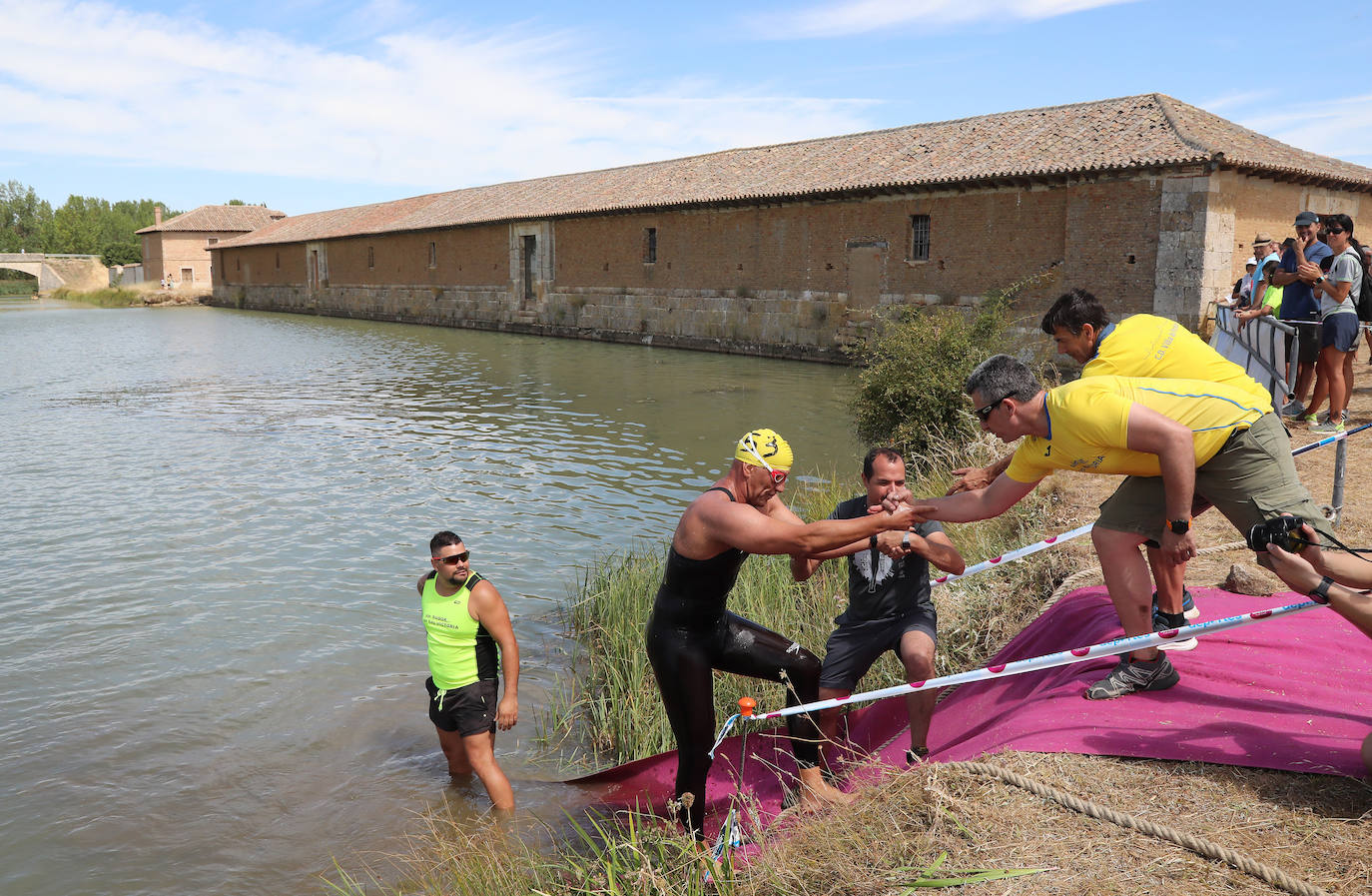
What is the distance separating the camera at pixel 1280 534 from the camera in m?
3.66

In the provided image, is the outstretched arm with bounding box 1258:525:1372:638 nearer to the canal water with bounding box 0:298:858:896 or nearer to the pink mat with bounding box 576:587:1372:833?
the pink mat with bounding box 576:587:1372:833

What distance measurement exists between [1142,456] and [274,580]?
809 cm

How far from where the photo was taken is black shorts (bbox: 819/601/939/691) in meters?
4.91

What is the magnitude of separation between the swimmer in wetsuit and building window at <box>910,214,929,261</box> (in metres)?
21.5

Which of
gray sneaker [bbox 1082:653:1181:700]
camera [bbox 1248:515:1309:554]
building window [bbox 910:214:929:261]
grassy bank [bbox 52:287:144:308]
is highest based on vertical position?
building window [bbox 910:214:929:261]

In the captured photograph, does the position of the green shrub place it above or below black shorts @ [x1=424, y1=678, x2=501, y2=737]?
above

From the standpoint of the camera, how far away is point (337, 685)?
7.42 metres

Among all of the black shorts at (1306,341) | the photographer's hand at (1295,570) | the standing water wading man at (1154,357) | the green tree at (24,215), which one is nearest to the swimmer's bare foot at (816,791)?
the standing water wading man at (1154,357)

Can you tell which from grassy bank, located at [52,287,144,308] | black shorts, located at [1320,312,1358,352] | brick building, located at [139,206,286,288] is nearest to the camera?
black shorts, located at [1320,312,1358,352]

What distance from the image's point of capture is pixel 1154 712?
163 inches

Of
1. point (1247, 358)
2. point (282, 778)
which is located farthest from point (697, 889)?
point (1247, 358)

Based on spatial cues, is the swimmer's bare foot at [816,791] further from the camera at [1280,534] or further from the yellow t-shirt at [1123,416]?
the camera at [1280,534]

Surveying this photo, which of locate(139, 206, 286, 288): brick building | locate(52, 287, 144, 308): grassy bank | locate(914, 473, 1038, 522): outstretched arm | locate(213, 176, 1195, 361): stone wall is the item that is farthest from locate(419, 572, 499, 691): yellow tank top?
locate(139, 206, 286, 288): brick building

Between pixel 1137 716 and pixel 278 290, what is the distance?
61760 millimetres
